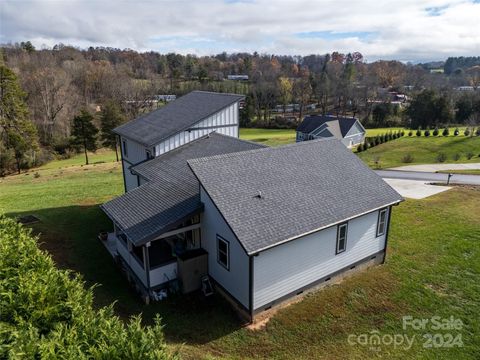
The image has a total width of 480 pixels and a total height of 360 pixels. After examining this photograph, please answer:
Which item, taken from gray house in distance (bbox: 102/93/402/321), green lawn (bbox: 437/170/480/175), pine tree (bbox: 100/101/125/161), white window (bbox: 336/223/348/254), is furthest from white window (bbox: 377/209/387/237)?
pine tree (bbox: 100/101/125/161)

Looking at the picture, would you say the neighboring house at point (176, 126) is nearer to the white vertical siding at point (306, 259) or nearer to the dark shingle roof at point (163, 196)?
the dark shingle roof at point (163, 196)

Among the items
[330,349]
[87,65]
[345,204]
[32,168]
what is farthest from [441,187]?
[87,65]

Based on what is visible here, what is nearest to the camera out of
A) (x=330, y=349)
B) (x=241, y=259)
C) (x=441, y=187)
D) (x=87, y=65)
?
(x=330, y=349)

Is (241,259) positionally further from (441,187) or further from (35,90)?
(35,90)

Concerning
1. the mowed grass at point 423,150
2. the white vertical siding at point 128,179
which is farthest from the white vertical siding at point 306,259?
the mowed grass at point 423,150

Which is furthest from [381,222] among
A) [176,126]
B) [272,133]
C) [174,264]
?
[272,133]

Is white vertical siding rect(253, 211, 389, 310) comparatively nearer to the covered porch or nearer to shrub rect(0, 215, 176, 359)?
the covered porch

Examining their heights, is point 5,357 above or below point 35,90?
below
